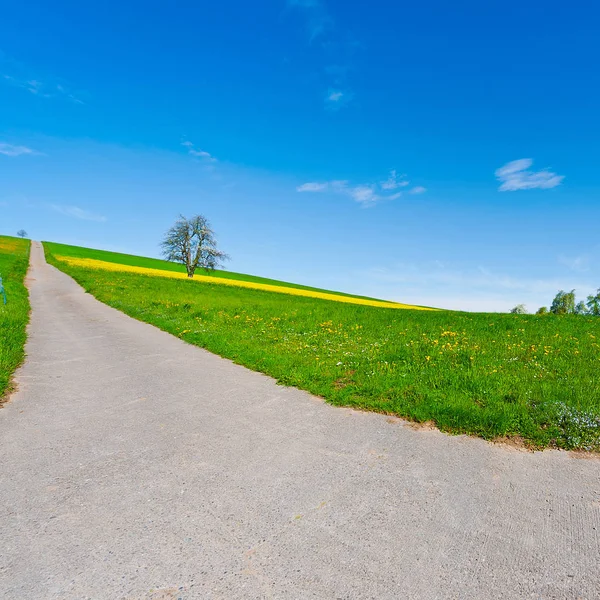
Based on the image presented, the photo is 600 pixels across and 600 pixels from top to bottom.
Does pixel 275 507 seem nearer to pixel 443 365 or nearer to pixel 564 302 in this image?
pixel 443 365

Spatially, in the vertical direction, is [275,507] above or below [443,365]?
below

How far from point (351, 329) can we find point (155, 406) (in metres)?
8.75

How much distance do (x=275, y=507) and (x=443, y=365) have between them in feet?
18.8


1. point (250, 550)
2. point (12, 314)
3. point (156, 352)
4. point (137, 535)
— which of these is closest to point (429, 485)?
point (250, 550)

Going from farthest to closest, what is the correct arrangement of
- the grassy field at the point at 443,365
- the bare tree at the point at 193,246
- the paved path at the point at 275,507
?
the bare tree at the point at 193,246 < the grassy field at the point at 443,365 < the paved path at the point at 275,507

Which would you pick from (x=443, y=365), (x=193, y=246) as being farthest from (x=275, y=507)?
(x=193, y=246)

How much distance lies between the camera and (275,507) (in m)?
3.34

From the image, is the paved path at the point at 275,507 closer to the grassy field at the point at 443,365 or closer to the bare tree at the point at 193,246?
the grassy field at the point at 443,365

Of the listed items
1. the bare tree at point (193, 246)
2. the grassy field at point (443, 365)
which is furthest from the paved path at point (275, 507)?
the bare tree at point (193, 246)

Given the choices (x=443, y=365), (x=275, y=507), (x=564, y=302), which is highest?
(x=564, y=302)

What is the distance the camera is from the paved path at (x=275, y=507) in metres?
2.54

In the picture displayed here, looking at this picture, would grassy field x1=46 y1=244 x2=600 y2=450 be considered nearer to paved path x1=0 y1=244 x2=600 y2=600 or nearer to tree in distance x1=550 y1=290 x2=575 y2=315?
paved path x1=0 y1=244 x2=600 y2=600

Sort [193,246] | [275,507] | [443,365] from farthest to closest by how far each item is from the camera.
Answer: [193,246], [443,365], [275,507]

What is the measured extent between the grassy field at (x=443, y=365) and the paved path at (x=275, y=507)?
56 centimetres
